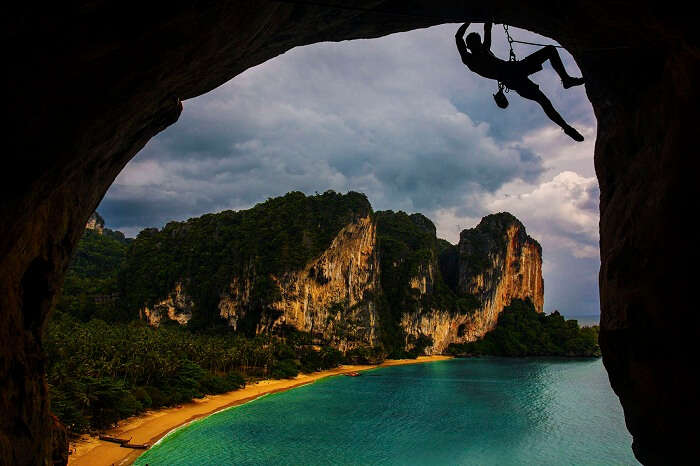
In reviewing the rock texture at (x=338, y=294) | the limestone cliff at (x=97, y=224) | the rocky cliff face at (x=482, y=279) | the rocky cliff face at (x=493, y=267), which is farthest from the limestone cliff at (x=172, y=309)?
the limestone cliff at (x=97, y=224)

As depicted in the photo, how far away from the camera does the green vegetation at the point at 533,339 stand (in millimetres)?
82250

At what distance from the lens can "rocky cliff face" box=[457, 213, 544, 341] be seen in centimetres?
9275

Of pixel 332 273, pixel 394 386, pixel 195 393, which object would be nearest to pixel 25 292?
pixel 195 393

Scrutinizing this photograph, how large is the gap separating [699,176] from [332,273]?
66.7 meters

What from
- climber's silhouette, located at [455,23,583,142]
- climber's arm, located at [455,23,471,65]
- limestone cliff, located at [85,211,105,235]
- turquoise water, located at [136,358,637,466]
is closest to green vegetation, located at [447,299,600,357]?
turquoise water, located at [136,358,637,466]

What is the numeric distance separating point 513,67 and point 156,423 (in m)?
32.3

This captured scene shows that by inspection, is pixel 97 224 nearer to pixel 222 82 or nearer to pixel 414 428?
pixel 414 428

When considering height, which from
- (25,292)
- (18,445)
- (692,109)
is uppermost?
(692,109)

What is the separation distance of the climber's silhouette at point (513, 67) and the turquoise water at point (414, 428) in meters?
21.5

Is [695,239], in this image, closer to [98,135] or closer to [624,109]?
[624,109]

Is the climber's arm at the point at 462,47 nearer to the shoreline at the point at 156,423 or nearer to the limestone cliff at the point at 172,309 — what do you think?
the shoreline at the point at 156,423

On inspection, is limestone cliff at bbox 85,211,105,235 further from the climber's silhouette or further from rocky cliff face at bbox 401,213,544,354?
the climber's silhouette

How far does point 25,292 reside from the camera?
20.3 ft

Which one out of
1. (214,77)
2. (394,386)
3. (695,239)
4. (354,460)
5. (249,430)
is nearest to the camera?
(695,239)
